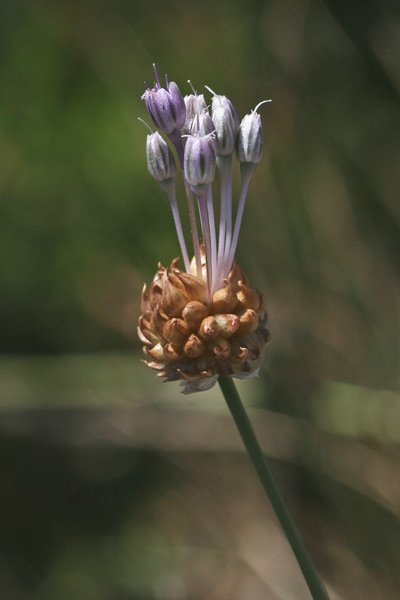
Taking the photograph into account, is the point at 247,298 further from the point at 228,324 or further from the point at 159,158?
the point at 159,158

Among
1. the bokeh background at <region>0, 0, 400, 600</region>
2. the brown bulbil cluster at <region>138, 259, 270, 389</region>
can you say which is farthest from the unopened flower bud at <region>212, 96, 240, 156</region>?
the bokeh background at <region>0, 0, 400, 600</region>

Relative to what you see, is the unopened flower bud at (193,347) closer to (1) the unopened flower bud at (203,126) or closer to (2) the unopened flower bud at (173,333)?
(2) the unopened flower bud at (173,333)

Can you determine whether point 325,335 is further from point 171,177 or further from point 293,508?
point 171,177

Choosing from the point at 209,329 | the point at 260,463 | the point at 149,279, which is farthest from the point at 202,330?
the point at 149,279

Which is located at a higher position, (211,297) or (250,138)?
(250,138)

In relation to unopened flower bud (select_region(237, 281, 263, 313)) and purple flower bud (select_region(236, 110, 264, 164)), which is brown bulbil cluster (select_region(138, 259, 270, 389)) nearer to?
unopened flower bud (select_region(237, 281, 263, 313))
